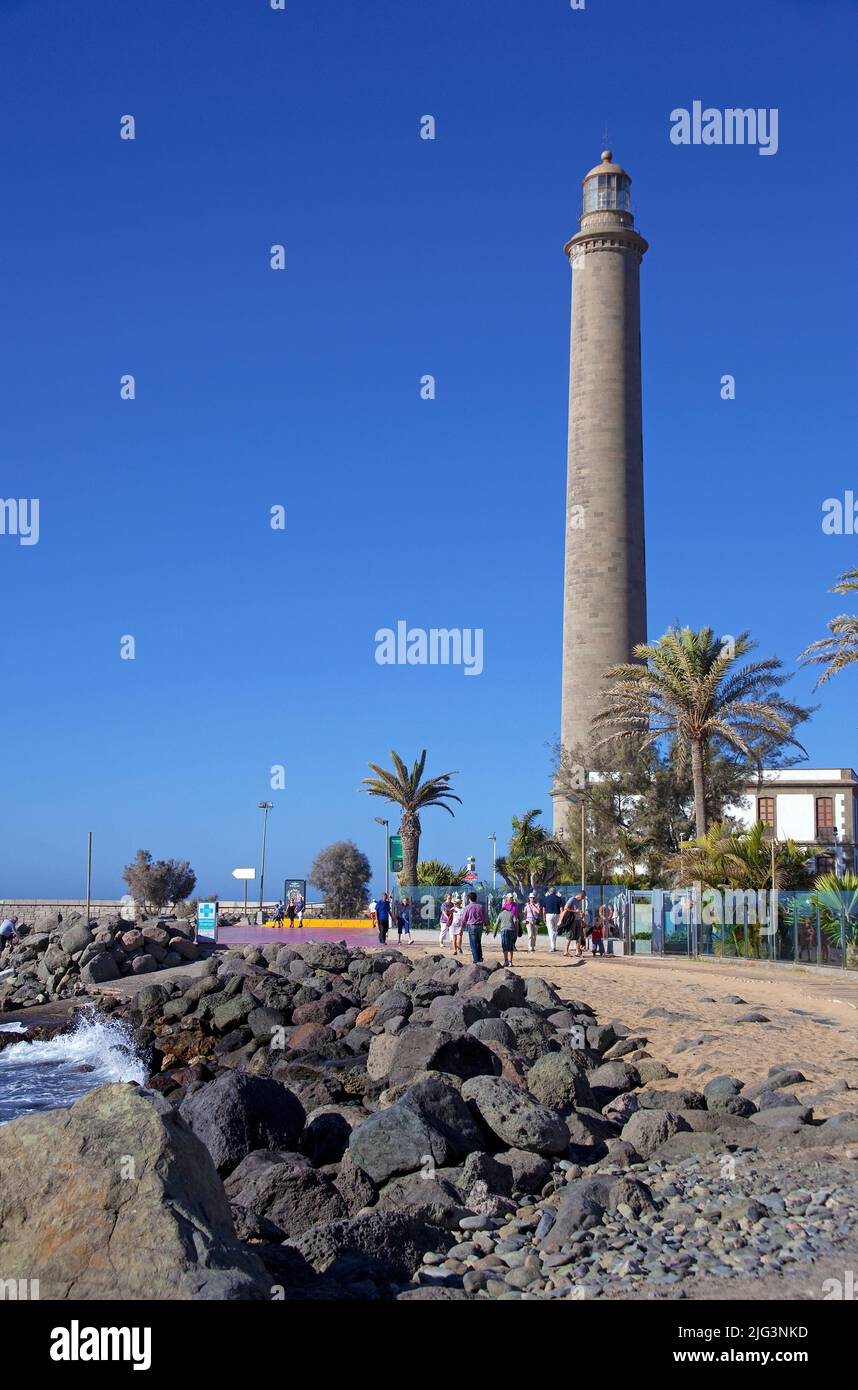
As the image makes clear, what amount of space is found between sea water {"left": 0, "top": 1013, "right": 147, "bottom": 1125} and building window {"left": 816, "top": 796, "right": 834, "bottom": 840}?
39.5 m

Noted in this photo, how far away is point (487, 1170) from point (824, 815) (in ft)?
166

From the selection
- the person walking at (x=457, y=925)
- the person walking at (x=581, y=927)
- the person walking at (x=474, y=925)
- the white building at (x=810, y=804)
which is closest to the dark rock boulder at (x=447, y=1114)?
the person walking at (x=474, y=925)

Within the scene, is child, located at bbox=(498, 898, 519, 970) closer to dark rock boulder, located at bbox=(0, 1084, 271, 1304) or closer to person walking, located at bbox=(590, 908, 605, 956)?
person walking, located at bbox=(590, 908, 605, 956)

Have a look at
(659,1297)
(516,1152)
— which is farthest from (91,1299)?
(516,1152)

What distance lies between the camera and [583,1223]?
8.80 meters

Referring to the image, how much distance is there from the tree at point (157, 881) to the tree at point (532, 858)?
2472 cm

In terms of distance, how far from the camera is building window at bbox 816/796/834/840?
5695 centimetres

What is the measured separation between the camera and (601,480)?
5472 centimetres

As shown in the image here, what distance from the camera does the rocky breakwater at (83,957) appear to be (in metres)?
30.9

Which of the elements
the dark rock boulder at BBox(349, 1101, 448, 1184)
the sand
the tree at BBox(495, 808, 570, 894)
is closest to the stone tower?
the tree at BBox(495, 808, 570, 894)

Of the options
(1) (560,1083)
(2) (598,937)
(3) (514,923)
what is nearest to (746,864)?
(2) (598,937)

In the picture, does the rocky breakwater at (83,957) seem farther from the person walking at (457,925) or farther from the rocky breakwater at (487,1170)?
the rocky breakwater at (487,1170)

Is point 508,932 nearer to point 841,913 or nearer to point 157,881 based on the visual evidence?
point 841,913

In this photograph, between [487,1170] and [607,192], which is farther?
[607,192]
